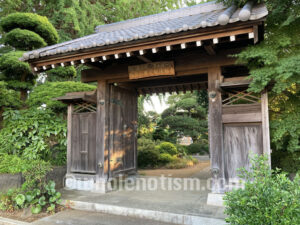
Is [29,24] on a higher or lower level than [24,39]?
higher

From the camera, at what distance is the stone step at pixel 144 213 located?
11.8 ft

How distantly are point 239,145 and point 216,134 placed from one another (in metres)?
0.47

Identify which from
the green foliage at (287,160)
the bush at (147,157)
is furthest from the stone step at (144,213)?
the bush at (147,157)

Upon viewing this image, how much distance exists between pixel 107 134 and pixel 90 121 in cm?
64

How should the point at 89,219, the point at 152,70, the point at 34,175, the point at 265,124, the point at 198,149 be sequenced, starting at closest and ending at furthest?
the point at 89,219 < the point at 265,124 < the point at 34,175 < the point at 152,70 < the point at 198,149

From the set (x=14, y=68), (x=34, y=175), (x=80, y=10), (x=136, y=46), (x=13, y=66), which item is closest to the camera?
(x=136, y=46)

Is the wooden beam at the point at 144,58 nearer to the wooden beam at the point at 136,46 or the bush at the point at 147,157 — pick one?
the wooden beam at the point at 136,46

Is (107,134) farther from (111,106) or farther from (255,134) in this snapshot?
(255,134)

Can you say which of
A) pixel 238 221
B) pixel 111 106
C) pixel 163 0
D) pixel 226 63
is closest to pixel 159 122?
pixel 163 0

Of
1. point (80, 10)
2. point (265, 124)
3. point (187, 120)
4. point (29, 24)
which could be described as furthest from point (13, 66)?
point (187, 120)

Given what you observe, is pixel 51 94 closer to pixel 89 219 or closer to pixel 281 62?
pixel 89 219

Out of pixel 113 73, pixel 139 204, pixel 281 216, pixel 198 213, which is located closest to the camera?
pixel 281 216

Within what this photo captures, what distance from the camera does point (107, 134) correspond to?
5621 mm

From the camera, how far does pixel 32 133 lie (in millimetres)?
6340
